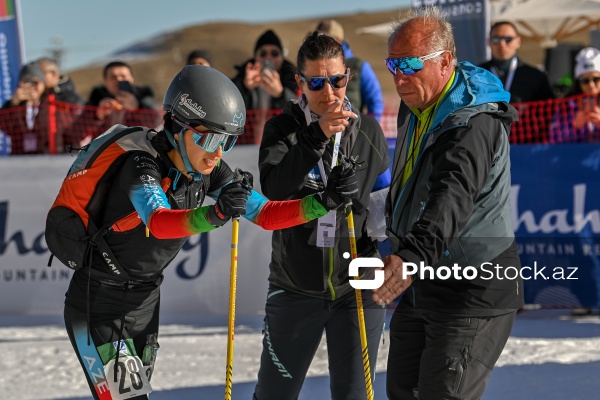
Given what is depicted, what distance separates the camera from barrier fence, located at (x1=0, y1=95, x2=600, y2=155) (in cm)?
805

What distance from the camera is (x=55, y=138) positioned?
8898 millimetres

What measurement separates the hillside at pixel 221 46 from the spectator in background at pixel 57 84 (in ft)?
177

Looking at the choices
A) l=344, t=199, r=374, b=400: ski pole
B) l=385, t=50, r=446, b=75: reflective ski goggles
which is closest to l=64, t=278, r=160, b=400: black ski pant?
l=344, t=199, r=374, b=400: ski pole

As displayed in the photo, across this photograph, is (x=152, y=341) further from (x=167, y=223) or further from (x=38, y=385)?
(x=38, y=385)

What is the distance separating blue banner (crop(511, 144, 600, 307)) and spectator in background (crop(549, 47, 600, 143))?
21 centimetres

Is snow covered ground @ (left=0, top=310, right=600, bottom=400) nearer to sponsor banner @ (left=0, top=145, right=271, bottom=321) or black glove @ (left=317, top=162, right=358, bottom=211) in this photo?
sponsor banner @ (left=0, top=145, right=271, bottom=321)

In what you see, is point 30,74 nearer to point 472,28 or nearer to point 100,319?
point 472,28

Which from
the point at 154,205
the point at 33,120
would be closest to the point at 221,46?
the point at 33,120

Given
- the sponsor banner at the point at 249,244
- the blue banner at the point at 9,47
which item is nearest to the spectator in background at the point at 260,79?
the sponsor banner at the point at 249,244

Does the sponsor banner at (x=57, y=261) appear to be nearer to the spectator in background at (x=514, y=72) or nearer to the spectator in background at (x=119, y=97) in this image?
the spectator in background at (x=119, y=97)

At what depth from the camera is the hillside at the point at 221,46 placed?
3130 inches

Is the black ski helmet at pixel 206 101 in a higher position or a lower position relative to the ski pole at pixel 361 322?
higher

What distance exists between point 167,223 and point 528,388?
10.7 feet

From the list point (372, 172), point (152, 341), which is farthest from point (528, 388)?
point (152, 341)
